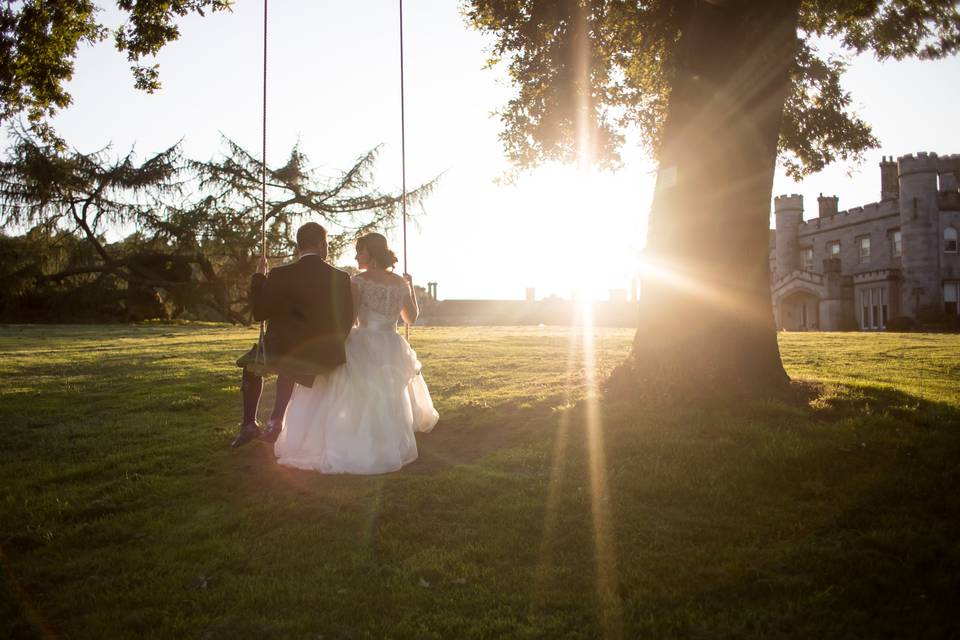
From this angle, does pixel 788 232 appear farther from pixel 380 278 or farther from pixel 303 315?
pixel 303 315

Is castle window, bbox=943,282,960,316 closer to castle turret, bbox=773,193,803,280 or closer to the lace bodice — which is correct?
castle turret, bbox=773,193,803,280

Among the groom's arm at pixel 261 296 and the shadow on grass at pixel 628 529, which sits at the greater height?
the groom's arm at pixel 261 296

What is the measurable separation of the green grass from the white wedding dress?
22cm

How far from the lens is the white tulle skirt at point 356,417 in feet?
A: 22.2

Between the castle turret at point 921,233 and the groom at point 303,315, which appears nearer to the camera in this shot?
the groom at point 303,315

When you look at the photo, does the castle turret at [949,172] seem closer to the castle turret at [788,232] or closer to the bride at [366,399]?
the castle turret at [788,232]

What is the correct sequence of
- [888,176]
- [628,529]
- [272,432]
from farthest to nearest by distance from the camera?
[888,176] → [272,432] → [628,529]

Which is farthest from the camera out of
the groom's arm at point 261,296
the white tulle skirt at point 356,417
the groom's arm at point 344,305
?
the groom's arm at point 344,305

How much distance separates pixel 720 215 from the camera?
28.3ft

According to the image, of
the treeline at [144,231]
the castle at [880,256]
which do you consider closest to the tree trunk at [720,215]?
the treeline at [144,231]

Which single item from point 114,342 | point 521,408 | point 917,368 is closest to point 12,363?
point 114,342

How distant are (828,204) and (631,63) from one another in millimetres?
48565

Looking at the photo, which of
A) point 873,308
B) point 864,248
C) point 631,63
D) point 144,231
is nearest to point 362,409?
point 631,63

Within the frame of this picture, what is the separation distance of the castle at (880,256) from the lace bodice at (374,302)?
4423cm
